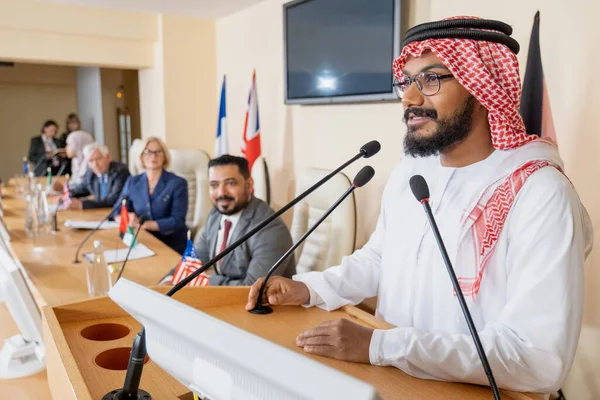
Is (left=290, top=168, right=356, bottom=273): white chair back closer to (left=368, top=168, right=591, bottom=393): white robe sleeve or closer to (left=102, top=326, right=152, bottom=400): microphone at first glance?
(left=368, top=168, right=591, bottom=393): white robe sleeve

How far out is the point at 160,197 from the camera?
3576 mm

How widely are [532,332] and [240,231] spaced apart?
1648 millimetres

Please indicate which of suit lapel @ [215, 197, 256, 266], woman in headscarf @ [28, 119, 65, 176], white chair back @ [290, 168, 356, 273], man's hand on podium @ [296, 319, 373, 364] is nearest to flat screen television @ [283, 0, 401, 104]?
white chair back @ [290, 168, 356, 273]

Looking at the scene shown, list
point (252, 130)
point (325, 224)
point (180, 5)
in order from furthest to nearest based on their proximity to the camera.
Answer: point (180, 5), point (252, 130), point (325, 224)

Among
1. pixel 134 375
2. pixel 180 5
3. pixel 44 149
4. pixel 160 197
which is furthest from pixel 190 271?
pixel 44 149

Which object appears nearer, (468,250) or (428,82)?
(468,250)

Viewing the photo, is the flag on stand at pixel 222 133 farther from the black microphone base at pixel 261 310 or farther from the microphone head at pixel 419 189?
the microphone head at pixel 419 189

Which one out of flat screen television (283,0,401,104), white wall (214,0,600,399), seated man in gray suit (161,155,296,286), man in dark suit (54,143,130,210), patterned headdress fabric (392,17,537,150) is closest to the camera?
patterned headdress fabric (392,17,537,150)

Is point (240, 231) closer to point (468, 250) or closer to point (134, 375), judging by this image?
point (468, 250)

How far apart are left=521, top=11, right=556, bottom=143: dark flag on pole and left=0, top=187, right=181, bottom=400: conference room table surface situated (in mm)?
1832

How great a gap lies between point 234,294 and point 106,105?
27.1ft

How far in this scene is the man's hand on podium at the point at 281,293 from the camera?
129 cm

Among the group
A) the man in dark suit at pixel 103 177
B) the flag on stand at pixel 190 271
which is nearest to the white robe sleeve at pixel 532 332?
the flag on stand at pixel 190 271

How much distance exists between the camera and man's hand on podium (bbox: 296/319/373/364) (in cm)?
100
